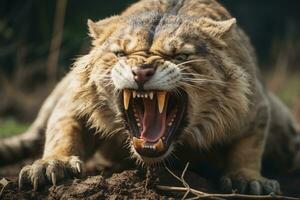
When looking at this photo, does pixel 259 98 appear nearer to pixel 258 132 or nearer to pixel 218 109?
pixel 258 132

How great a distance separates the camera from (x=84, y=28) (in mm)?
13219

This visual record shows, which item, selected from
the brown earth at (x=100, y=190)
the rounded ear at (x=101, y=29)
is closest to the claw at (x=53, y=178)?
the brown earth at (x=100, y=190)

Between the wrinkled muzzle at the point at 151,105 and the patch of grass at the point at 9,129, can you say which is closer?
the wrinkled muzzle at the point at 151,105

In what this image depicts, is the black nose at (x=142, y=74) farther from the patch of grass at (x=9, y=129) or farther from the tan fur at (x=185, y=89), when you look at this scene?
the patch of grass at (x=9, y=129)

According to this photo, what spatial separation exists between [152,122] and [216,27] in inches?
45.5

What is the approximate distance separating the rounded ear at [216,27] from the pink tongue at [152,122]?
3.09 ft

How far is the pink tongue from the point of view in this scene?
542 cm

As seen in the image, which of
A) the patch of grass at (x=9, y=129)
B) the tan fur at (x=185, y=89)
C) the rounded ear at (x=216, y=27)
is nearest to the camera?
the tan fur at (x=185, y=89)

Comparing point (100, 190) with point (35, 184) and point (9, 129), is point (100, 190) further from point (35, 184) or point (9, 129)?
point (9, 129)

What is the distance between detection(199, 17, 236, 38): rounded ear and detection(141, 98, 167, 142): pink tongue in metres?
0.94

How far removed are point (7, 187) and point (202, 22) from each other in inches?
88.2

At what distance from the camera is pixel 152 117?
5.48m

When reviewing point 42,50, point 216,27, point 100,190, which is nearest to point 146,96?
point 100,190

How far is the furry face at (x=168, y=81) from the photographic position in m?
5.33
